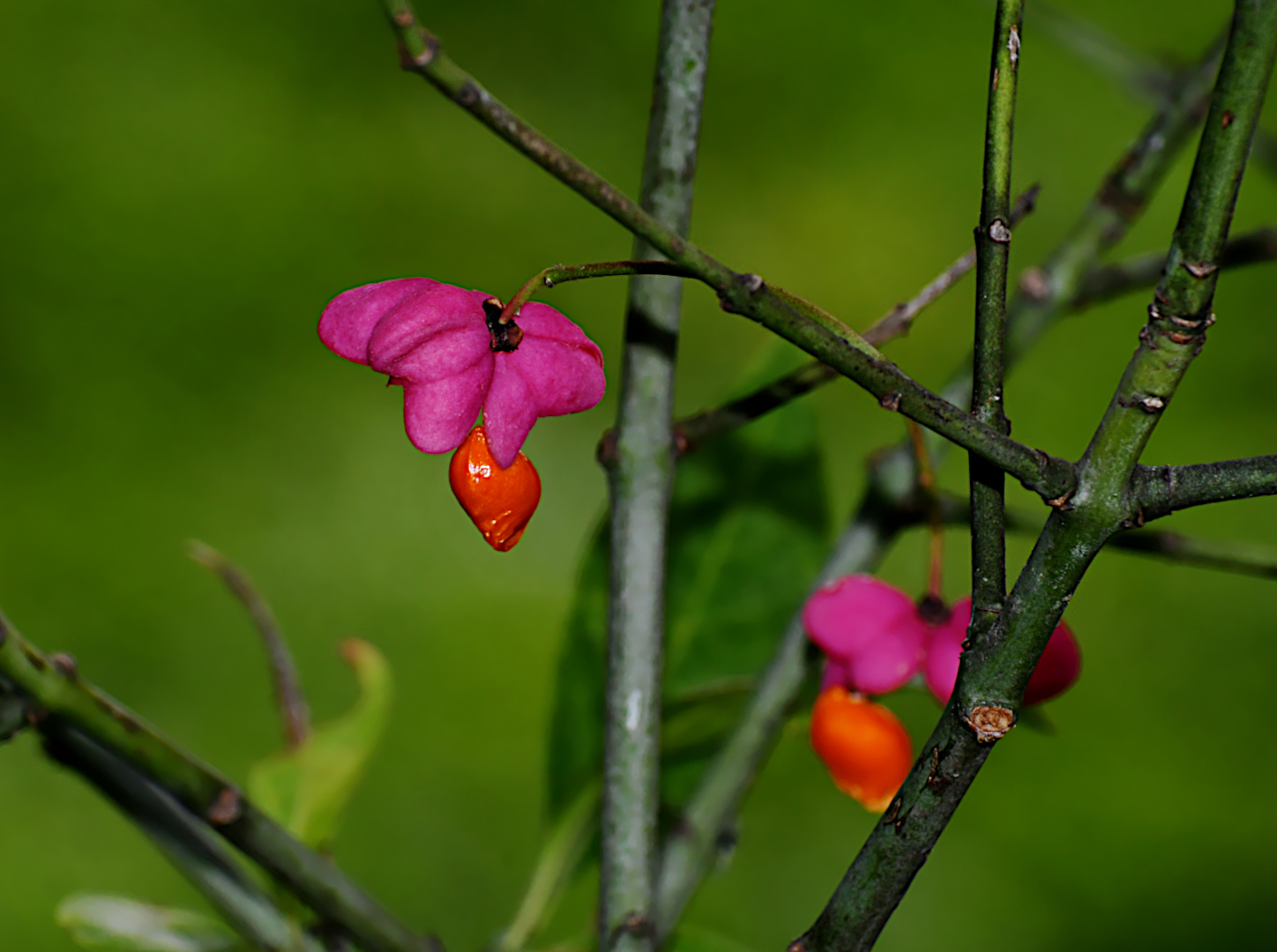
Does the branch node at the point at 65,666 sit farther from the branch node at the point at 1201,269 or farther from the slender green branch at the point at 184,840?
the branch node at the point at 1201,269

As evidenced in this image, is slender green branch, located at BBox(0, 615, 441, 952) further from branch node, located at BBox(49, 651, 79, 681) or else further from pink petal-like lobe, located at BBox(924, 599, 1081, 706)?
pink petal-like lobe, located at BBox(924, 599, 1081, 706)

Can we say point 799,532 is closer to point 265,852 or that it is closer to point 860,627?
point 860,627

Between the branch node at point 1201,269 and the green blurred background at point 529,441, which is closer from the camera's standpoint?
the branch node at point 1201,269

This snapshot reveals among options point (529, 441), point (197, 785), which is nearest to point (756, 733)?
point (197, 785)

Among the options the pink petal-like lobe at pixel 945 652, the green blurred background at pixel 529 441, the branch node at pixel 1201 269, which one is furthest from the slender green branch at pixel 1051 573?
the green blurred background at pixel 529 441

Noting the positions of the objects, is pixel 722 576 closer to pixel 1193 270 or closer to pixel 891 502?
pixel 891 502
